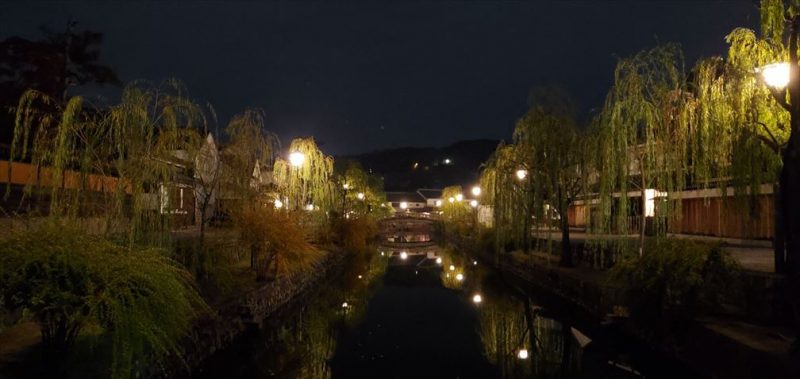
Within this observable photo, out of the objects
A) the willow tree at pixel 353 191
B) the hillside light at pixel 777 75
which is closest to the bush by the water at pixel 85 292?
the hillside light at pixel 777 75

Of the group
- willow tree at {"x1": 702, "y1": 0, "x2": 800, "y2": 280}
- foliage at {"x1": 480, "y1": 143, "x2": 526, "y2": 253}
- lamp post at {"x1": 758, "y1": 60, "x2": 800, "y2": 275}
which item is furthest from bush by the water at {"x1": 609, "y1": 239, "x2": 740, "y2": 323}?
foliage at {"x1": 480, "y1": 143, "x2": 526, "y2": 253}

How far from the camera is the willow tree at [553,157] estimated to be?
53.7 ft

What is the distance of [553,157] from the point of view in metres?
16.5

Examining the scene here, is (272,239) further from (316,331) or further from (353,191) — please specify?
(353,191)

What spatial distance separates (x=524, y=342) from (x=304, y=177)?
11.4 m

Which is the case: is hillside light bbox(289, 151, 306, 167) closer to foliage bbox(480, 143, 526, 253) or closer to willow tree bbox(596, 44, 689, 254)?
foliage bbox(480, 143, 526, 253)

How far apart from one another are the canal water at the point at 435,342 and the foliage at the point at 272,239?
1.25 m

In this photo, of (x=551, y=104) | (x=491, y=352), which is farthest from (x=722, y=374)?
(x=551, y=104)

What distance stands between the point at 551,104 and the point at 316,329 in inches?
364

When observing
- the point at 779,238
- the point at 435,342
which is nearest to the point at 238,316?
the point at 435,342

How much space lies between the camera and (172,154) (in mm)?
10805

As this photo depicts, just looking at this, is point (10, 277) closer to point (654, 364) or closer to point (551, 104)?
point (654, 364)

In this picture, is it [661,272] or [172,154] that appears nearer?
[661,272]

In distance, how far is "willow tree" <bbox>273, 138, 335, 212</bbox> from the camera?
19938 millimetres
